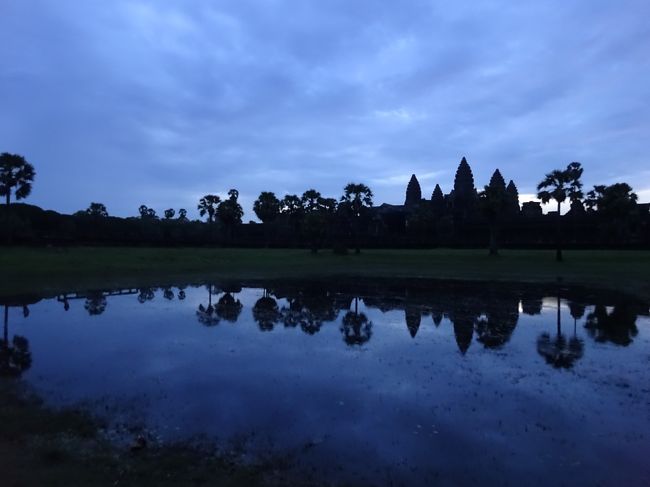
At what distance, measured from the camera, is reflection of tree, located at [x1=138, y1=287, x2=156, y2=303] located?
21766 millimetres

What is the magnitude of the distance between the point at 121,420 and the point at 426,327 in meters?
10.3

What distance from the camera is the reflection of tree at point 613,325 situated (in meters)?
13.6

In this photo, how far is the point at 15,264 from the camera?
31.3 m

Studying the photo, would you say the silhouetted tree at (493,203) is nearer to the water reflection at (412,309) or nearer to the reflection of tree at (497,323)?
the water reflection at (412,309)

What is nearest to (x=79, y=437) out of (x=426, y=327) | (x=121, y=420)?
(x=121, y=420)

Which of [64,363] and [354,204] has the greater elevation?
[354,204]

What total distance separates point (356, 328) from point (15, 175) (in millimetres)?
49533

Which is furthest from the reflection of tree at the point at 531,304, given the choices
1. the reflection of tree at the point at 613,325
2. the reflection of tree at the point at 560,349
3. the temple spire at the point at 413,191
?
the temple spire at the point at 413,191

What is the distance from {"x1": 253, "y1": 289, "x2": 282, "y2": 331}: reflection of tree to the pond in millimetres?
117

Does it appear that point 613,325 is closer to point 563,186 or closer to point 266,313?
point 266,313

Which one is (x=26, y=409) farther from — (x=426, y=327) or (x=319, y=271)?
(x=319, y=271)

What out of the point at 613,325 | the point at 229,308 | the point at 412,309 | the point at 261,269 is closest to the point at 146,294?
the point at 229,308

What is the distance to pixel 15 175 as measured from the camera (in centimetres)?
5094

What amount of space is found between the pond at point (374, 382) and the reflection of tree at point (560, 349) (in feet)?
0.18
